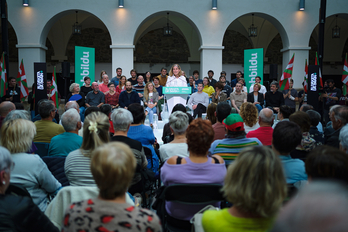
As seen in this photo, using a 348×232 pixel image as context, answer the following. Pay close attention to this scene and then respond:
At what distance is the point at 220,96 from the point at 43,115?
445 centimetres

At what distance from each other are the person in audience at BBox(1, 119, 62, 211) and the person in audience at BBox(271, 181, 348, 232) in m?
1.70

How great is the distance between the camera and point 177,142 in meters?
2.69

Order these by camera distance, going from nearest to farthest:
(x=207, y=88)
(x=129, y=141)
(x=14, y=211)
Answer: (x=14, y=211), (x=129, y=141), (x=207, y=88)

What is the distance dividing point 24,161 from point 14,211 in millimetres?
586

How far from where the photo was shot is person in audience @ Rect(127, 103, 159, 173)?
3080 millimetres

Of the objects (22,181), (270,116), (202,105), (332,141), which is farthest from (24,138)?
(202,105)

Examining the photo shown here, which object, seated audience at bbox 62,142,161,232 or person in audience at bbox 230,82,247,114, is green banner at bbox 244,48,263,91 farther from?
seated audience at bbox 62,142,161,232

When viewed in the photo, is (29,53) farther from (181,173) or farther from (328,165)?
(328,165)

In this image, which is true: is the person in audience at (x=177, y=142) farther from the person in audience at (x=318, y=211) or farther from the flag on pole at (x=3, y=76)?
the flag on pole at (x=3, y=76)

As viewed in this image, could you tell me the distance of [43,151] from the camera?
3.15 metres

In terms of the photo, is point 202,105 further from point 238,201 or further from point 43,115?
point 238,201

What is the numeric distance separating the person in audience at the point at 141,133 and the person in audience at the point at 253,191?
5.95 ft

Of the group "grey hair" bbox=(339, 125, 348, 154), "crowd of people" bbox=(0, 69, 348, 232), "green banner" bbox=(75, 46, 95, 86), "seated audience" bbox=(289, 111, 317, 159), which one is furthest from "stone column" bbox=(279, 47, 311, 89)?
"grey hair" bbox=(339, 125, 348, 154)

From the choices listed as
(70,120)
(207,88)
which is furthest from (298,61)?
(70,120)
